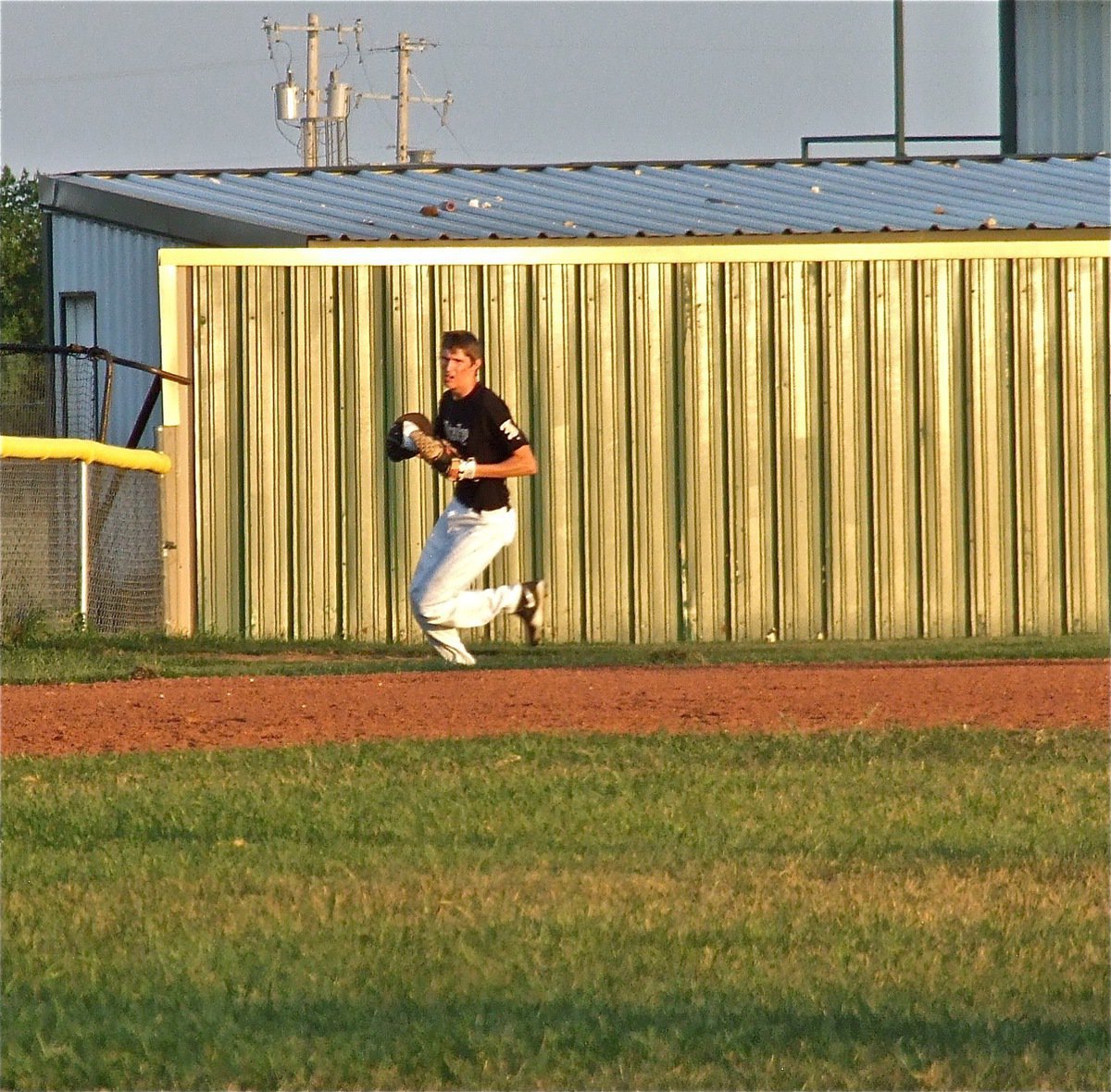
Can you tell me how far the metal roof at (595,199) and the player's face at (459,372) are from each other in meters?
5.52

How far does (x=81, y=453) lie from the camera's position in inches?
567

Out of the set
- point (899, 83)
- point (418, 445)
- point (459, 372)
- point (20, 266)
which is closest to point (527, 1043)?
point (418, 445)

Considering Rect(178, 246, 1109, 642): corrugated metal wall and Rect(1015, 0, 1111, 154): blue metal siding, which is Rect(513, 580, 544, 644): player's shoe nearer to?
Rect(178, 246, 1109, 642): corrugated metal wall

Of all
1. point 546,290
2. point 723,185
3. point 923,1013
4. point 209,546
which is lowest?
point 923,1013

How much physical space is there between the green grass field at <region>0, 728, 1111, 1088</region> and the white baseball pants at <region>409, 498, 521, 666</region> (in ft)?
11.7

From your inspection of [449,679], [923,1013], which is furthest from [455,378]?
[923,1013]

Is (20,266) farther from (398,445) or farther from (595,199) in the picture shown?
(398,445)

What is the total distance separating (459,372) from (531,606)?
1.52 m

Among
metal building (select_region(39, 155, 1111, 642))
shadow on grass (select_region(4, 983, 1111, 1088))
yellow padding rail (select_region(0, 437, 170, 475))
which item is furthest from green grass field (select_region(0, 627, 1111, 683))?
shadow on grass (select_region(4, 983, 1111, 1088))

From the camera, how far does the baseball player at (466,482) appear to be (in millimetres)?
11453

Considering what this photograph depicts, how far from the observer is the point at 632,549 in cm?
1683

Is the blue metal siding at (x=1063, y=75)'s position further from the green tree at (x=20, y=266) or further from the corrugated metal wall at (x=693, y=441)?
the green tree at (x=20, y=266)

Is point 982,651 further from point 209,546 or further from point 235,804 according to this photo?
→ point 235,804

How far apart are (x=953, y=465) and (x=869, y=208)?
11.3ft
